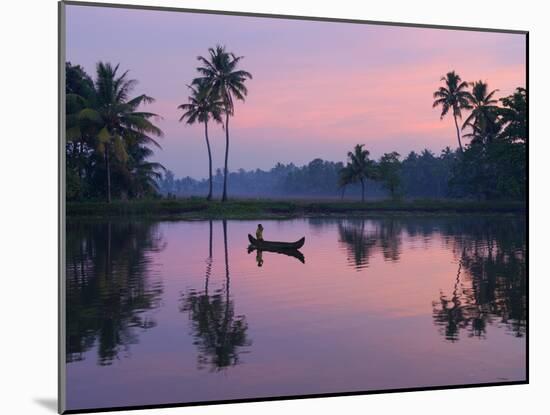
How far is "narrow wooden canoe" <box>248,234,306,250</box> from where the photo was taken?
803 cm

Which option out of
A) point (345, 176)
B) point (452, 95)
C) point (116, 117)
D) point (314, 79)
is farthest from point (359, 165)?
point (116, 117)

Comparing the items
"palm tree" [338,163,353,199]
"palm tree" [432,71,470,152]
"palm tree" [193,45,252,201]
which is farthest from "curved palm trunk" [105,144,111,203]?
"palm tree" [432,71,470,152]

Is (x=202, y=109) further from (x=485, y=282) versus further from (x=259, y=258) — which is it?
(x=485, y=282)

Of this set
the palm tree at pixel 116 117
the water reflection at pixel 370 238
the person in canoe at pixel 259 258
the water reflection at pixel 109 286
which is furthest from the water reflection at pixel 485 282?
the palm tree at pixel 116 117

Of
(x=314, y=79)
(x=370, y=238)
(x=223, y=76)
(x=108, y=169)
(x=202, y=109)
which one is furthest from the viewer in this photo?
(x=370, y=238)

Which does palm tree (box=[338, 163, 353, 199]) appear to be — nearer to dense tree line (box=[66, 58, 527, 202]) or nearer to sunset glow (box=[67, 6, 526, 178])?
dense tree line (box=[66, 58, 527, 202])

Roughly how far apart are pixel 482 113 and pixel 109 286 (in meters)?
3.67

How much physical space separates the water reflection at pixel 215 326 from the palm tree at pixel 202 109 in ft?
3.14

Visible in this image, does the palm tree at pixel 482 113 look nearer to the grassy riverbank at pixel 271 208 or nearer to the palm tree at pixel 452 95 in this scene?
the palm tree at pixel 452 95

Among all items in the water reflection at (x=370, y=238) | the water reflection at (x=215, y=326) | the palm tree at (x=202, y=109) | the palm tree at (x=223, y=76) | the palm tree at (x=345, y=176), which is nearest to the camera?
the water reflection at (x=215, y=326)

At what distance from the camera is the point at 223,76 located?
7629 millimetres

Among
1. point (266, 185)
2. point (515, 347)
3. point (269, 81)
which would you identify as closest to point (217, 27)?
point (269, 81)

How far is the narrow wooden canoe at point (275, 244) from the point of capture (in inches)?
316

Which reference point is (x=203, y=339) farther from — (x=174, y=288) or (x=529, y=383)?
(x=529, y=383)
